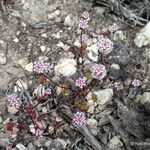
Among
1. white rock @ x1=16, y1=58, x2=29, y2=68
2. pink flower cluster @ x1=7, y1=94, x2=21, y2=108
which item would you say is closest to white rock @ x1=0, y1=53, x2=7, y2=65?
white rock @ x1=16, y1=58, x2=29, y2=68

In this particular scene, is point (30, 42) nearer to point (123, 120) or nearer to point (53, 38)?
point (53, 38)

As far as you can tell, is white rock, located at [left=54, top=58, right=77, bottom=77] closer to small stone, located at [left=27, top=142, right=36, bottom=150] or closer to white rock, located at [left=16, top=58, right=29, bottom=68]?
white rock, located at [left=16, top=58, right=29, bottom=68]

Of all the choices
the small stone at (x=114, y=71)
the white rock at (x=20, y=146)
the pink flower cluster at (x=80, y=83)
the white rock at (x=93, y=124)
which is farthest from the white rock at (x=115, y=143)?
the white rock at (x=20, y=146)

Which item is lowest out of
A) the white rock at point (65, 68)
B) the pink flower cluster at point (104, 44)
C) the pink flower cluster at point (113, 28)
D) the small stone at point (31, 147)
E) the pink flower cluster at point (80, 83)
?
the small stone at point (31, 147)

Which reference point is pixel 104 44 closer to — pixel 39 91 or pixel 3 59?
pixel 39 91

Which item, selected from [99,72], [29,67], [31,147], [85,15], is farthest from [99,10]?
[31,147]

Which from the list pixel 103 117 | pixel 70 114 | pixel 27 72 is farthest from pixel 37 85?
pixel 103 117

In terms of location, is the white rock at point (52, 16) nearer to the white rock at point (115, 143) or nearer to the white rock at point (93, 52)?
the white rock at point (93, 52)
